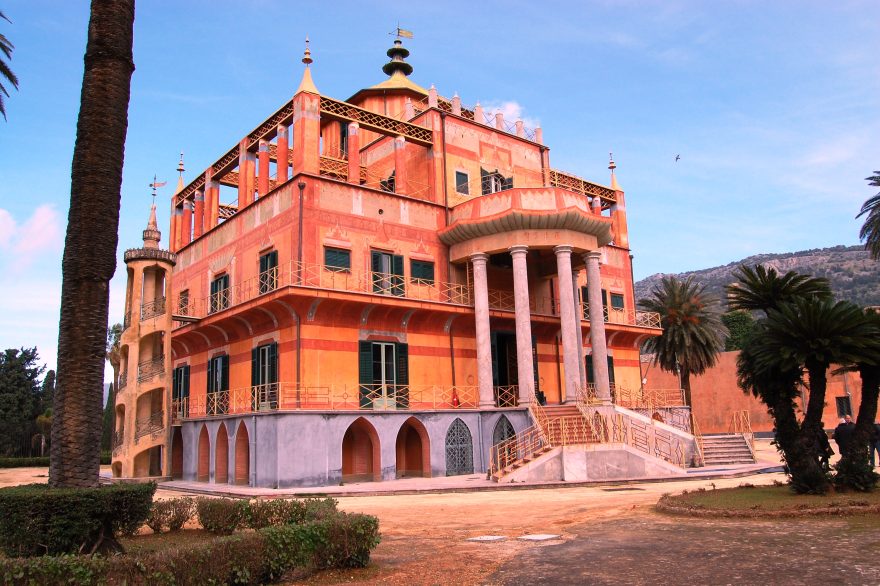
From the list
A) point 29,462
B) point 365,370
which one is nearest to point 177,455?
point 365,370

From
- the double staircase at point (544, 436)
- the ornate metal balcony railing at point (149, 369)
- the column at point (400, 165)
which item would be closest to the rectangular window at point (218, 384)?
the ornate metal balcony railing at point (149, 369)

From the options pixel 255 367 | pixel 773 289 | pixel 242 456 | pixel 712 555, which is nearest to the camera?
pixel 712 555

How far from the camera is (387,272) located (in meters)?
29.7

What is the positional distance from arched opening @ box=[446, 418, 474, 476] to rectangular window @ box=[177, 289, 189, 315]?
53.5ft

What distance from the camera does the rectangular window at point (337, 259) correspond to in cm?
2795

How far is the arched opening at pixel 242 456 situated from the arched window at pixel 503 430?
9732 mm

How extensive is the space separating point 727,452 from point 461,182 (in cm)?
1687

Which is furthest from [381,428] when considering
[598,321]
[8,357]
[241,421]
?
[8,357]

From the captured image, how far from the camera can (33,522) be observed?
9.19 metres

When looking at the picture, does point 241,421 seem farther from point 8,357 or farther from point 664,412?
point 8,357

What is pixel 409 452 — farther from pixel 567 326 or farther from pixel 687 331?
pixel 687 331

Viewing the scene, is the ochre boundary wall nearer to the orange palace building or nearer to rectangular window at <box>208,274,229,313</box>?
the orange palace building

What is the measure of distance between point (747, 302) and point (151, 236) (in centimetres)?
2593

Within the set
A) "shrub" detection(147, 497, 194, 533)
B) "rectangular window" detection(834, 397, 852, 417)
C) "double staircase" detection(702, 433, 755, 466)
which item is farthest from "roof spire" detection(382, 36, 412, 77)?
"rectangular window" detection(834, 397, 852, 417)
